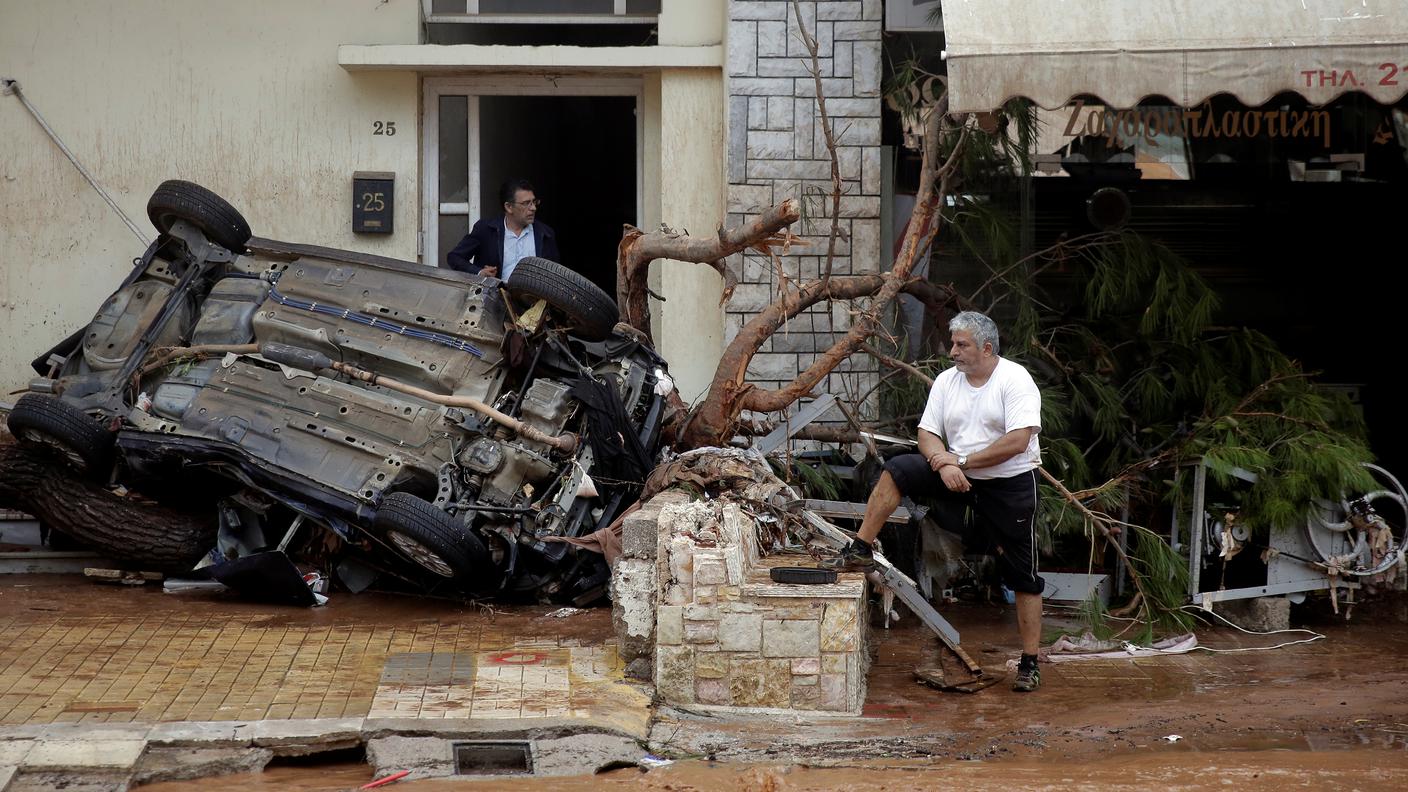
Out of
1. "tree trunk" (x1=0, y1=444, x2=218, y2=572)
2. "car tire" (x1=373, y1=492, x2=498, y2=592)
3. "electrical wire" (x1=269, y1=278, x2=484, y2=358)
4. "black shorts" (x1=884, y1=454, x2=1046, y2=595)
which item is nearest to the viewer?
"black shorts" (x1=884, y1=454, x2=1046, y2=595)

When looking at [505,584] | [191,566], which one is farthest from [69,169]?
[505,584]

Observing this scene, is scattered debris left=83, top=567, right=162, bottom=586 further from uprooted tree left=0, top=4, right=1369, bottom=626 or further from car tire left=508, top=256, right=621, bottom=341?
car tire left=508, top=256, right=621, bottom=341

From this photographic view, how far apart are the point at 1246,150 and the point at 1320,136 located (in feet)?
1.88

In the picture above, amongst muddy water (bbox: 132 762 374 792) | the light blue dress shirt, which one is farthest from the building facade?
muddy water (bbox: 132 762 374 792)

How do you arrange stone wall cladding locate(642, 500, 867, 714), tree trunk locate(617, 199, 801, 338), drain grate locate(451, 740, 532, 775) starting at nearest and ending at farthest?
drain grate locate(451, 740, 532, 775)
stone wall cladding locate(642, 500, 867, 714)
tree trunk locate(617, 199, 801, 338)

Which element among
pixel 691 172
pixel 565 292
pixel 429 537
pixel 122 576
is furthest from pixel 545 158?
pixel 429 537

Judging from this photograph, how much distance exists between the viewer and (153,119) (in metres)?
10.7

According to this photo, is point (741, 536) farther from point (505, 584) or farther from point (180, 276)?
point (180, 276)

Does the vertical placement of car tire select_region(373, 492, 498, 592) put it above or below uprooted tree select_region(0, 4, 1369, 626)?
below

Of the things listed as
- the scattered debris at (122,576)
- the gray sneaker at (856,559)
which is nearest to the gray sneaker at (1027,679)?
the gray sneaker at (856,559)

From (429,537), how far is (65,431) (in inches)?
92.6

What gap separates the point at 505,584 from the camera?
27.5 feet

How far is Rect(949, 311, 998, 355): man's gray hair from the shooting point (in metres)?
7.10

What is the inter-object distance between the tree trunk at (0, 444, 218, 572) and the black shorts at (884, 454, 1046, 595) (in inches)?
172
